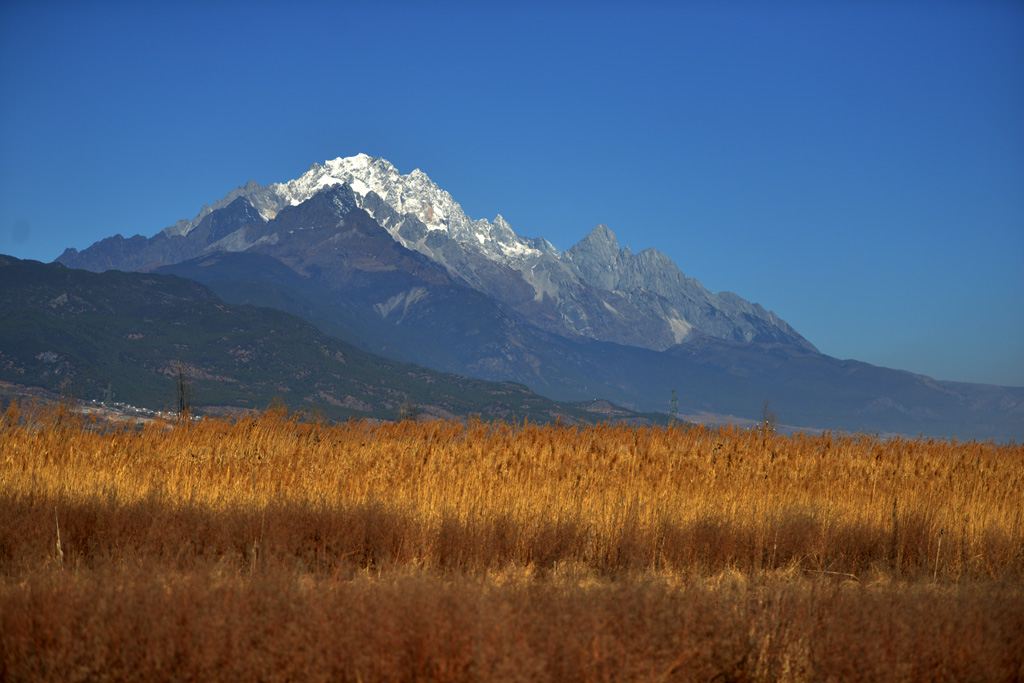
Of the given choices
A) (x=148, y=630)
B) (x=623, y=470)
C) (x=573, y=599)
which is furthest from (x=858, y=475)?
(x=148, y=630)

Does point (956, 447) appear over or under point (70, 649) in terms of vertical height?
over

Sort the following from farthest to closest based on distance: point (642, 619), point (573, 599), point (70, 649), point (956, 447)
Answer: point (956, 447)
point (573, 599)
point (642, 619)
point (70, 649)

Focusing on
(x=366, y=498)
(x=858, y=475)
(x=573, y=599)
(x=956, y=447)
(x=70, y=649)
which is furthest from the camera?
(x=956, y=447)

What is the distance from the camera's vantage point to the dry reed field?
464 centimetres

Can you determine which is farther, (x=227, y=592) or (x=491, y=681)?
(x=227, y=592)

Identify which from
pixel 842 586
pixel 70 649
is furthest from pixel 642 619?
pixel 70 649

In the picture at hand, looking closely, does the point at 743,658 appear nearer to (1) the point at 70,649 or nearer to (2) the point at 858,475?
(1) the point at 70,649

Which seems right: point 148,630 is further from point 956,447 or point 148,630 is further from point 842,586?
point 956,447

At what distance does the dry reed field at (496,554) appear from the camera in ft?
15.2

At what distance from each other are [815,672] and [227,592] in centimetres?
420

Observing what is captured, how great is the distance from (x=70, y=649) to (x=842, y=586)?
622 cm

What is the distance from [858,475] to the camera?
13031 millimetres

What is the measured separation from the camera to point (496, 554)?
315 inches

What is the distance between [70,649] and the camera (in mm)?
4602
